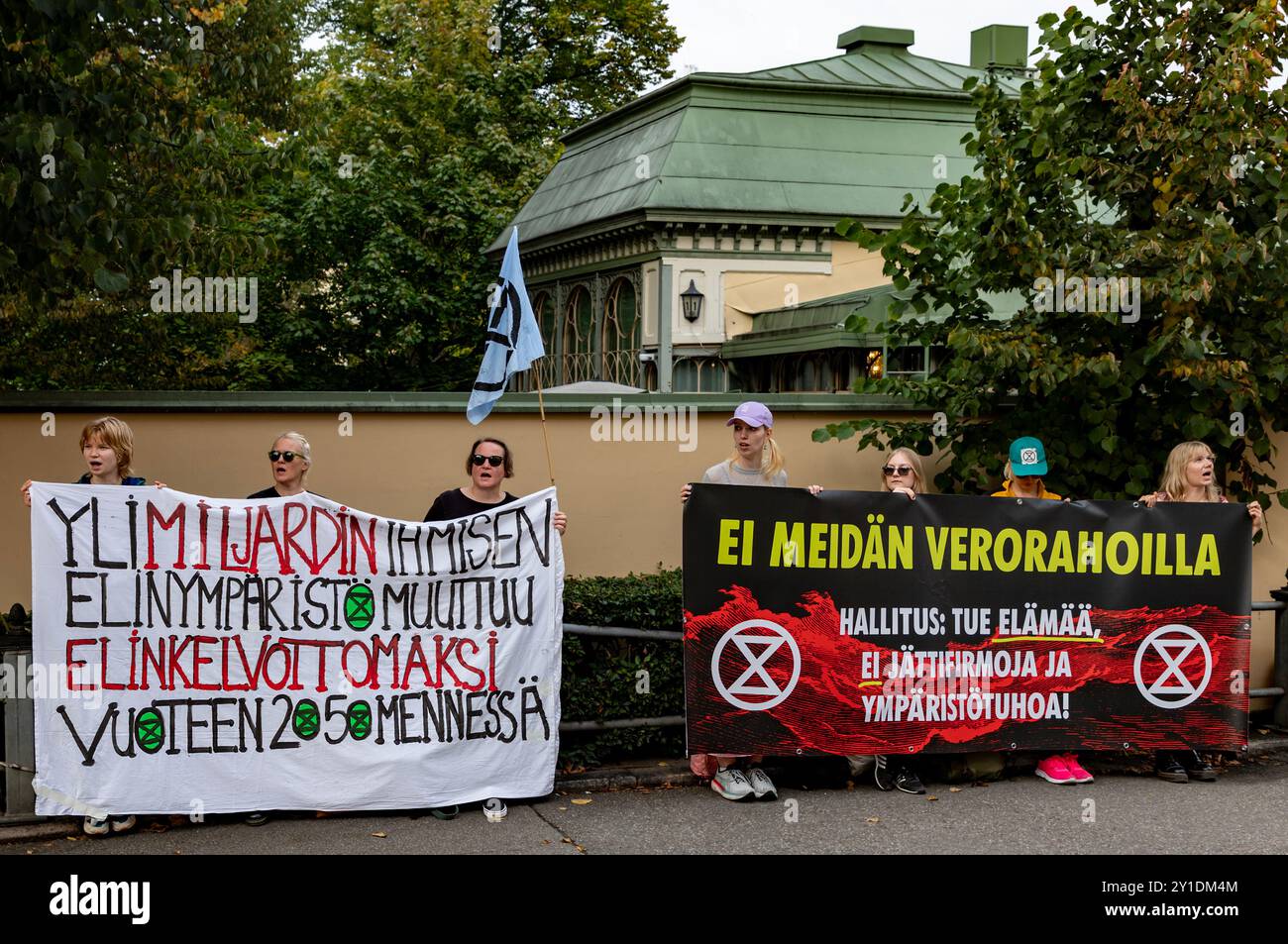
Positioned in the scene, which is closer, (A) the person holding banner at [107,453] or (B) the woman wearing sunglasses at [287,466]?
(A) the person holding banner at [107,453]

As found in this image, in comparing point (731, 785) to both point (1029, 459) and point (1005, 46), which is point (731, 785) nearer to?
point (1029, 459)

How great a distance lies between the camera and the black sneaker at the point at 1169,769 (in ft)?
25.9

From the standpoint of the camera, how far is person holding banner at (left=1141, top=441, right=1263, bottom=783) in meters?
7.98

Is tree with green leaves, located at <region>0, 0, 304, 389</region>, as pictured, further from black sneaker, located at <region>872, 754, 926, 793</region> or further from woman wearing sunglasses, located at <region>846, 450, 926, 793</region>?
black sneaker, located at <region>872, 754, 926, 793</region>

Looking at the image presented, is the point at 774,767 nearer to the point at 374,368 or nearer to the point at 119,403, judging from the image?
the point at 119,403

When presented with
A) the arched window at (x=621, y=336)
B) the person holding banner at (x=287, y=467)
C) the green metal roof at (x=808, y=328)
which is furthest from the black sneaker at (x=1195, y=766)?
the arched window at (x=621, y=336)

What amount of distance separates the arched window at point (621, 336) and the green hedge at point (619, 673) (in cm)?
1357

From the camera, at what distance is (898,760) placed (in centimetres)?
783

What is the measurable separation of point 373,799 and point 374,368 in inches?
754

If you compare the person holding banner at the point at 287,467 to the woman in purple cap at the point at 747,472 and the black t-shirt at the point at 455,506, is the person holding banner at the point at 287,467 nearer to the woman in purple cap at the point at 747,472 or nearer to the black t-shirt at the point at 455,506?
the black t-shirt at the point at 455,506

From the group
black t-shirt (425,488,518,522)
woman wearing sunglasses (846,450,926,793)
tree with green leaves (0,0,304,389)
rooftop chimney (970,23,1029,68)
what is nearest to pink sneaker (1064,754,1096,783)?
woman wearing sunglasses (846,450,926,793)

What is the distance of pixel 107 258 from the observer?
798 centimetres
